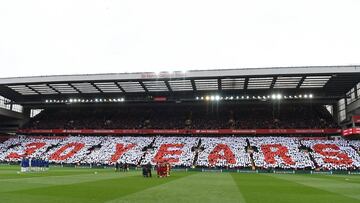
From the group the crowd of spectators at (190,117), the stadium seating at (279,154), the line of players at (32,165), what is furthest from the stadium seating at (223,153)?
the line of players at (32,165)

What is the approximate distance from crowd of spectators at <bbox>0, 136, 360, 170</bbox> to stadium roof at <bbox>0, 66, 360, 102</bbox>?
8.64 m

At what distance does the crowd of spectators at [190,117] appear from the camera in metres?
61.0

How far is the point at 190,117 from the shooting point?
65.8 metres

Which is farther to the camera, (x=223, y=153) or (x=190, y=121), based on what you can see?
(x=190, y=121)

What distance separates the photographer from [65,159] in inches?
2106

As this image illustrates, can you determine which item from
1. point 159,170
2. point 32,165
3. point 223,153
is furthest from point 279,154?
point 32,165

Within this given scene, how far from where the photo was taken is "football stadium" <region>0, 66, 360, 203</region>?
4756 cm

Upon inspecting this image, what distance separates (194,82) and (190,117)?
14.5 meters

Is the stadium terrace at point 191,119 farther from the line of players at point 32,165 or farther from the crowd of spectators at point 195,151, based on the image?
the line of players at point 32,165

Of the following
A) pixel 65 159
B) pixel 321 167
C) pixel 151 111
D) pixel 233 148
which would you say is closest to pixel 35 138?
pixel 65 159

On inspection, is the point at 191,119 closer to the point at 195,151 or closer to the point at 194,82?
the point at 195,151

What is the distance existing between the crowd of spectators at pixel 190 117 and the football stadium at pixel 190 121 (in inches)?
7.8

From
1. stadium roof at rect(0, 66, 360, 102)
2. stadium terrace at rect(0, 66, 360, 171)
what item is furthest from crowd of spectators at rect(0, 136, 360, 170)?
stadium roof at rect(0, 66, 360, 102)

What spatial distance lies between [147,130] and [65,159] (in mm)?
15753
